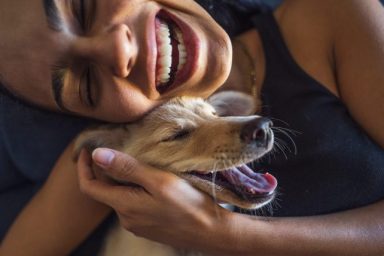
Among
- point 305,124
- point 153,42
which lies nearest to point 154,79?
point 153,42

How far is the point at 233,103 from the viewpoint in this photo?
1261 mm

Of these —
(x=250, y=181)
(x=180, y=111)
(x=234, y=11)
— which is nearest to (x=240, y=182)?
(x=250, y=181)

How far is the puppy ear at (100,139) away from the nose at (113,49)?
253mm

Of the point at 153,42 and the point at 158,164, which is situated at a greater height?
the point at 153,42

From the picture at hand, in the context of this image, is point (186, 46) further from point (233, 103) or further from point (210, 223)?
point (210, 223)

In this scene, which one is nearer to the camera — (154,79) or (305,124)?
(154,79)

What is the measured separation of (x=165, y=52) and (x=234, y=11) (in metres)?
0.44

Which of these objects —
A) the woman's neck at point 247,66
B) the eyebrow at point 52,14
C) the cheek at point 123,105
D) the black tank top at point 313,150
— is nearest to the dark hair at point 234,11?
the woman's neck at point 247,66

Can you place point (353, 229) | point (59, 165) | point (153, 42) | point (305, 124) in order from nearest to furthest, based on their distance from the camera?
point (153, 42) → point (353, 229) → point (305, 124) → point (59, 165)

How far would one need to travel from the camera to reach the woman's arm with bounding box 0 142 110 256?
125cm

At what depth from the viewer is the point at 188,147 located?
1051 millimetres

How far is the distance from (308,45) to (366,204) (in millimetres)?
458

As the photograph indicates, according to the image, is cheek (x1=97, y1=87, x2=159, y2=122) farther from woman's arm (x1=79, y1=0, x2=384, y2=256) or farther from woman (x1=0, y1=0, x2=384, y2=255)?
woman's arm (x1=79, y1=0, x2=384, y2=256)

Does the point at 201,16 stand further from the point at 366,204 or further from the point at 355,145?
the point at 366,204
